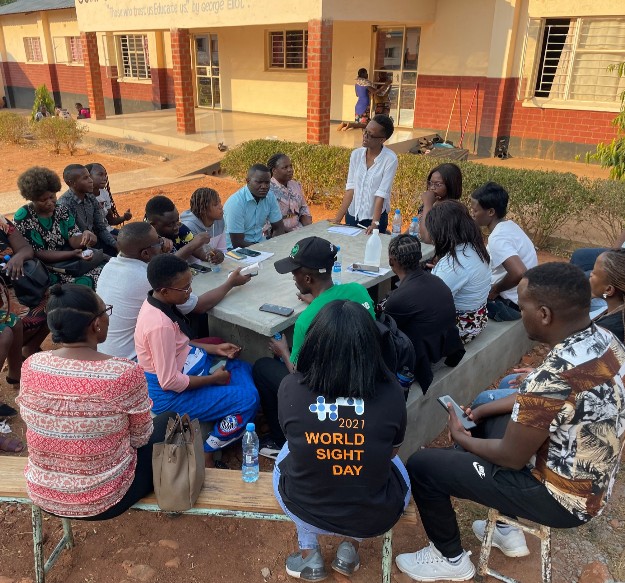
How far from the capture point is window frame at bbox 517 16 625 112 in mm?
10289

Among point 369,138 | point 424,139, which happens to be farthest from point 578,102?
point 369,138

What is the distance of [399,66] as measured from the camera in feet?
42.9

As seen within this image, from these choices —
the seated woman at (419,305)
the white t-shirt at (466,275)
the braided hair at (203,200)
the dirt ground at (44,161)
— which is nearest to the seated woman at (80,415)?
the seated woman at (419,305)

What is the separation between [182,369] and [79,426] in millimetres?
989

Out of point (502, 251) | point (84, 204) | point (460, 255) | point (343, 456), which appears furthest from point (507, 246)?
point (84, 204)

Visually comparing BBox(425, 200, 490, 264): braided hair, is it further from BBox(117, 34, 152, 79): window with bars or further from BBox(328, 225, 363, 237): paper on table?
BBox(117, 34, 152, 79): window with bars

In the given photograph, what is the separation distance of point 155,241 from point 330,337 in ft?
6.10

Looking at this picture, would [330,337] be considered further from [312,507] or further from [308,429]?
[312,507]

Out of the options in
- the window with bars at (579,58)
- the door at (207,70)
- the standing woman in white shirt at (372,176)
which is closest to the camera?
the standing woman in white shirt at (372,176)

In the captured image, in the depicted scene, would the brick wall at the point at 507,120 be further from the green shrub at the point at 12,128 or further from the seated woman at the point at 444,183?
the green shrub at the point at 12,128

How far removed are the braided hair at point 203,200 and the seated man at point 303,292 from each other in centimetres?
152

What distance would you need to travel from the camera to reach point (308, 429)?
2016 millimetres

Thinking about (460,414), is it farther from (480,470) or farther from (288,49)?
(288,49)

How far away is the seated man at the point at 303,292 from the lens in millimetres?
2858
